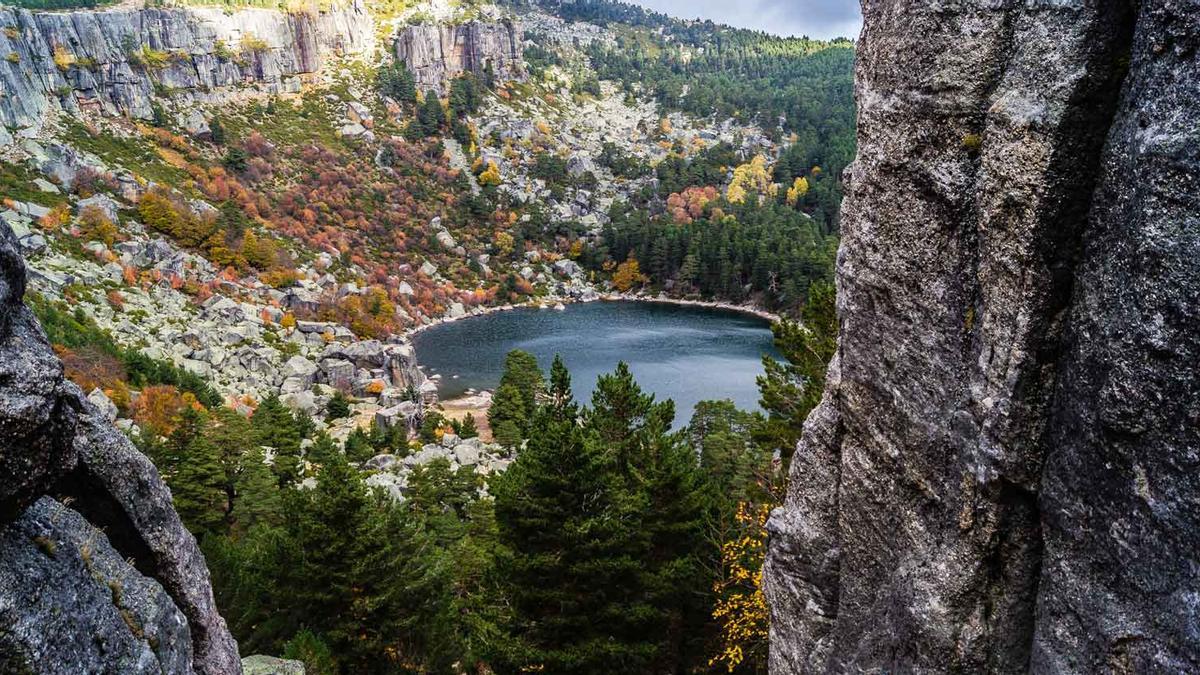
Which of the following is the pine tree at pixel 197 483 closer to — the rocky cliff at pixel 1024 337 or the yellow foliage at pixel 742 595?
the yellow foliage at pixel 742 595

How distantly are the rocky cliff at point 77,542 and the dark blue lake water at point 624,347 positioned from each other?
47381 millimetres

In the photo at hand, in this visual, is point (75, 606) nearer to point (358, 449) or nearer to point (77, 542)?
point (77, 542)

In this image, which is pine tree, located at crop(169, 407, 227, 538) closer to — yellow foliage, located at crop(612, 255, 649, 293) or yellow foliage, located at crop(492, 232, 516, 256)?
yellow foliage, located at crop(492, 232, 516, 256)

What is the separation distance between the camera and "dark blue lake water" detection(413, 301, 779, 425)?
6199 cm

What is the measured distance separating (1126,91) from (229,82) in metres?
143

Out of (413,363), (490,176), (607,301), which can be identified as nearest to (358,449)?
(413,363)

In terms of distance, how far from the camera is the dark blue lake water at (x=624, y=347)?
203 ft

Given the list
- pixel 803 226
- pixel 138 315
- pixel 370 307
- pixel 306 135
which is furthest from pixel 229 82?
pixel 803 226

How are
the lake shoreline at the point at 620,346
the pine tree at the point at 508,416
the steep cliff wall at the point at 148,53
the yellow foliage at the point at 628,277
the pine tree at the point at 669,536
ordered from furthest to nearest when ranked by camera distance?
the yellow foliage at the point at 628,277 → the steep cliff wall at the point at 148,53 → the lake shoreline at the point at 620,346 → the pine tree at the point at 508,416 → the pine tree at the point at 669,536

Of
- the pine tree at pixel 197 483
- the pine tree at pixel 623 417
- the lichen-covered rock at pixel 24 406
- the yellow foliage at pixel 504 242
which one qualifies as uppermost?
the lichen-covered rock at pixel 24 406

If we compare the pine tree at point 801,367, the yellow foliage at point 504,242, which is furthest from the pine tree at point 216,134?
the pine tree at point 801,367

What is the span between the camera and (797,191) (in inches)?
5310

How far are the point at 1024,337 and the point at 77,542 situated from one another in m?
8.68

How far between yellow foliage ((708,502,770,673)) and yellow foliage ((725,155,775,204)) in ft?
419
